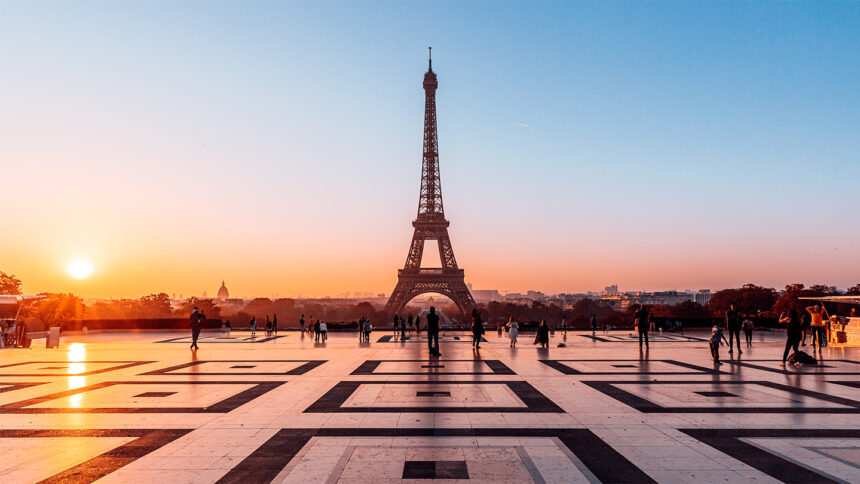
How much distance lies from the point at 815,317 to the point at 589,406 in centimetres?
1665

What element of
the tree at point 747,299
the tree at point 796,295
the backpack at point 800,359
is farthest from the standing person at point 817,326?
the tree at point 747,299

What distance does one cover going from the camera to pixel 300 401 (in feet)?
33.6

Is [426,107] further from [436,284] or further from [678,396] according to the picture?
[678,396]

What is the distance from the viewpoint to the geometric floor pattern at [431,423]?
5957 millimetres

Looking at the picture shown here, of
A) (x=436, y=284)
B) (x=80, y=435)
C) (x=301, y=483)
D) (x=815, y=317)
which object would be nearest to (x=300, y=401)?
(x=80, y=435)

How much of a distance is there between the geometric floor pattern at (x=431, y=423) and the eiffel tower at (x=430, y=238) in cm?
5374

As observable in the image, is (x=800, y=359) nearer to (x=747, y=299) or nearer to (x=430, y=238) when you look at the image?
(x=430, y=238)

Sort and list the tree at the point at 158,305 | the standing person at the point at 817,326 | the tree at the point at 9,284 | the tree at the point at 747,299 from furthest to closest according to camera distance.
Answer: the tree at the point at 158,305 → the tree at the point at 747,299 → the tree at the point at 9,284 → the standing person at the point at 817,326

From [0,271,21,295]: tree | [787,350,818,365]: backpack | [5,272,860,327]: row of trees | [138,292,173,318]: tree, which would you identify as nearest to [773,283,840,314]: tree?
[5,272,860,327]: row of trees

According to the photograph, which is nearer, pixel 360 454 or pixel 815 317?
pixel 360 454

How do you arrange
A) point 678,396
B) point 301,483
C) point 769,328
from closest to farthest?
point 301,483
point 678,396
point 769,328

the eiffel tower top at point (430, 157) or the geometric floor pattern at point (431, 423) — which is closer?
the geometric floor pattern at point (431, 423)

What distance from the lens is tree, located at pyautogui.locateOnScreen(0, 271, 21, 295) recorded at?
2331 inches

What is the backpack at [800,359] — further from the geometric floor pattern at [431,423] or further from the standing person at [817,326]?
the standing person at [817,326]
